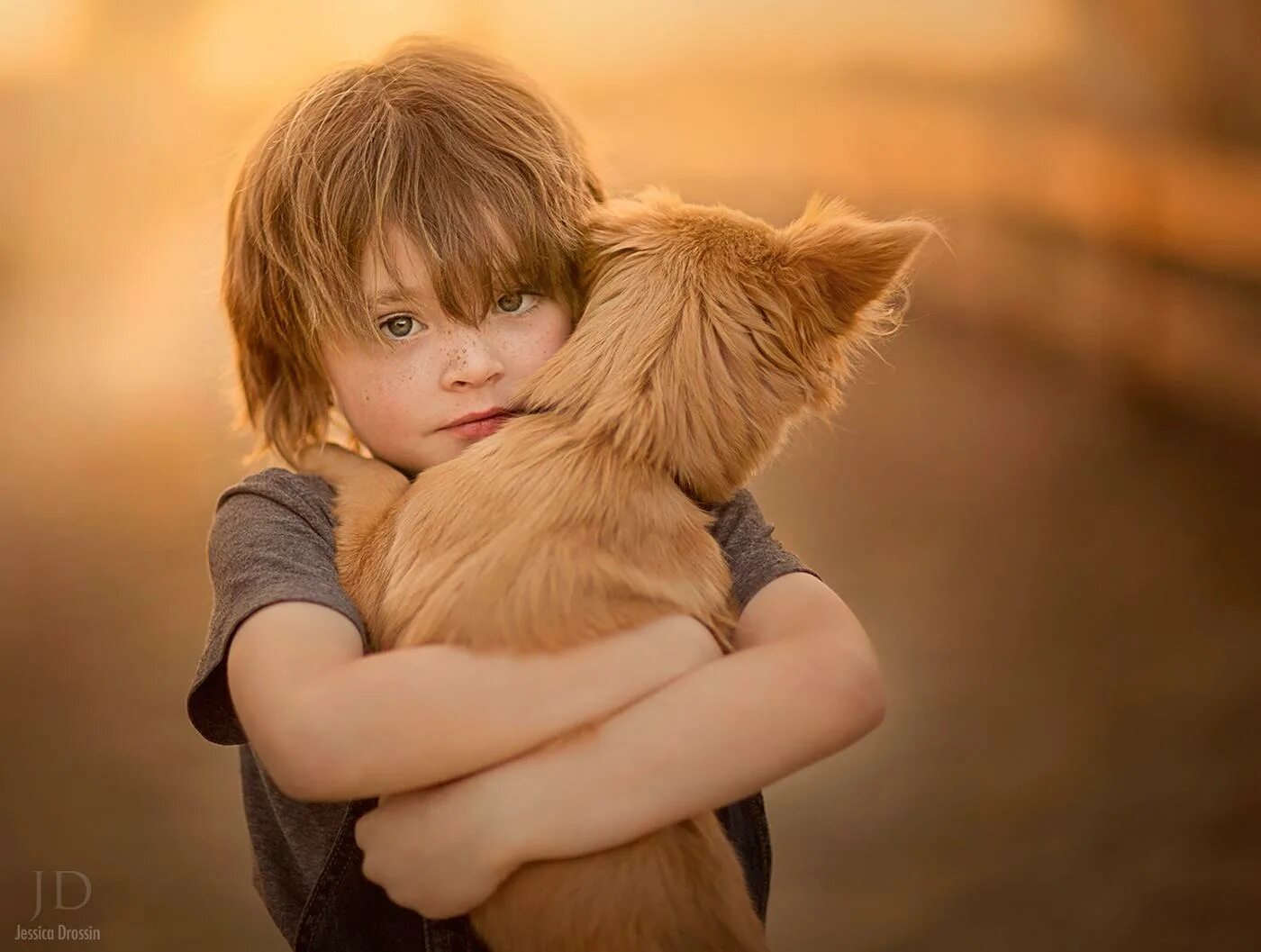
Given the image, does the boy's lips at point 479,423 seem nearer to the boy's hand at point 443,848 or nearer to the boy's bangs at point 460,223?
the boy's bangs at point 460,223

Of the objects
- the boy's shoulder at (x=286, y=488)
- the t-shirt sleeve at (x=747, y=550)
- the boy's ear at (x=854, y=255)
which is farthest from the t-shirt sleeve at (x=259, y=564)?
the boy's ear at (x=854, y=255)

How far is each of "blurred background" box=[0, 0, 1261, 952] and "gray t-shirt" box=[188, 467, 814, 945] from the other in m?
0.64

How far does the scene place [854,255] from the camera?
38.9 inches

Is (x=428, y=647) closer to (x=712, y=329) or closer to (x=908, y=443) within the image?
(x=712, y=329)

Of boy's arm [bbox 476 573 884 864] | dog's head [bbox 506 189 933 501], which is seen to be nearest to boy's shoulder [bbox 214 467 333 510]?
dog's head [bbox 506 189 933 501]

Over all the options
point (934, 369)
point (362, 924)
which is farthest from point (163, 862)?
point (934, 369)

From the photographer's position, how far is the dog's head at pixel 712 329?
36.5 inches

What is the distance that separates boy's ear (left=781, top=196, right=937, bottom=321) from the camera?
3.24 feet

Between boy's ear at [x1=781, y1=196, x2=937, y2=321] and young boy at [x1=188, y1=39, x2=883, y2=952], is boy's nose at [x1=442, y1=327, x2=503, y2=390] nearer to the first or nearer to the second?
young boy at [x1=188, y1=39, x2=883, y2=952]

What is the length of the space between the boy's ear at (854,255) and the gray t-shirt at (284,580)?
21 centimetres

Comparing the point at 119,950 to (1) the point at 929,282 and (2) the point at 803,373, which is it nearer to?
(2) the point at 803,373

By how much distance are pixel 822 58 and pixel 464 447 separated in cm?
110

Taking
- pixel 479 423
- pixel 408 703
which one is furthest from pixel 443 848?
pixel 479 423

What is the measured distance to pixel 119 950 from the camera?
1.66 m
